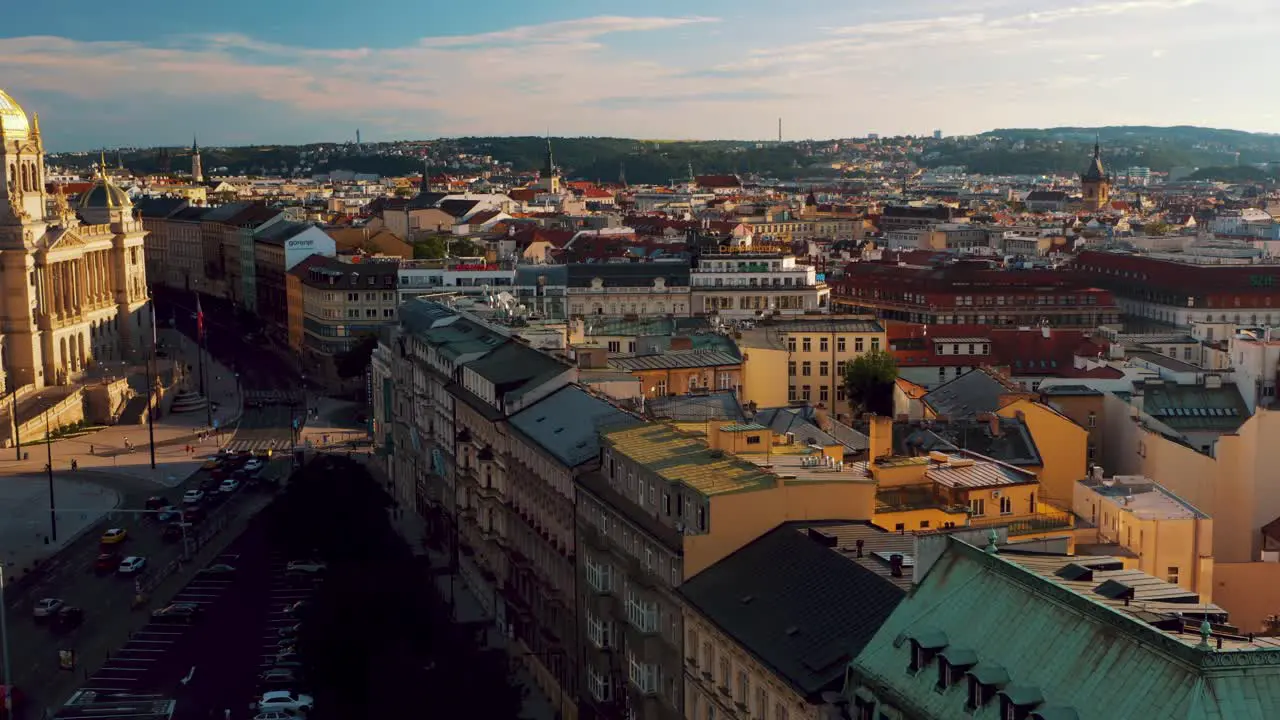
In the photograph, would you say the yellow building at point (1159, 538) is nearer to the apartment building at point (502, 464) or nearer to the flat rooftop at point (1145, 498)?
the flat rooftop at point (1145, 498)

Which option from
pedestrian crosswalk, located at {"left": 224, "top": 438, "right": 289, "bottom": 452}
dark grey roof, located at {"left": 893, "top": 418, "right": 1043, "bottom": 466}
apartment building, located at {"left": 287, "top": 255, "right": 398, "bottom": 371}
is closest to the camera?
dark grey roof, located at {"left": 893, "top": 418, "right": 1043, "bottom": 466}

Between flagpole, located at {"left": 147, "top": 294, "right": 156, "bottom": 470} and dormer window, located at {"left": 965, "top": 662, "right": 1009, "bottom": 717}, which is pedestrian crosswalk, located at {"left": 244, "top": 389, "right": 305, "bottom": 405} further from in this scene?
dormer window, located at {"left": 965, "top": 662, "right": 1009, "bottom": 717}

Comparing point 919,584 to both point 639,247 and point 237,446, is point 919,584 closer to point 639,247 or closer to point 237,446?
point 237,446

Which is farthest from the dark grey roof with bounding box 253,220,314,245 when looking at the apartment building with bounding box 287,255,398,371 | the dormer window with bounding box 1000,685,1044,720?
the dormer window with bounding box 1000,685,1044,720

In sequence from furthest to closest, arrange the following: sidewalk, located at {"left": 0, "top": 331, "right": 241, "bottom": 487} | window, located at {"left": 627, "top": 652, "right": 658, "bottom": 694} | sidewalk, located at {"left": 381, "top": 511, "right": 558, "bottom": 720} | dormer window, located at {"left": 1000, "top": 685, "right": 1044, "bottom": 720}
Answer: sidewalk, located at {"left": 0, "top": 331, "right": 241, "bottom": 487}, sidewalk, located at {"left": 381, "top": 511, "right": 558, "bottom": 720}, window, located at {"left": 627, "top": 652, "right": 658, "bottom": 694}, dormer window, located at {"left": 1000, "top": 685, "right": 1044, "bottom": 720}

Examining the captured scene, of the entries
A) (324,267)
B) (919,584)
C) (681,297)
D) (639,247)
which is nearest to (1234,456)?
(919,584)

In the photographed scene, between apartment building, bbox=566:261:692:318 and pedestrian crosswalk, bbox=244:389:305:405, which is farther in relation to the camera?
pedestrian crosswalk, bbox=244:389:305:405

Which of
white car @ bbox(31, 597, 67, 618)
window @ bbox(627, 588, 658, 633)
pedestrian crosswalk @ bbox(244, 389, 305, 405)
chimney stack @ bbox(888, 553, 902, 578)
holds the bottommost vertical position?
pedestrian crosswalk @ bbox(244, 389, 305, 405)

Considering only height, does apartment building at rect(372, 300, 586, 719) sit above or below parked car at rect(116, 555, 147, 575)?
above
